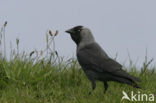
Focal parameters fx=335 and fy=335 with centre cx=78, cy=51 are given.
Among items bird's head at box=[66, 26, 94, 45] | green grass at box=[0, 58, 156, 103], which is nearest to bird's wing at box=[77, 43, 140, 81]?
bird's head at box=[66, 26, 94, 45]

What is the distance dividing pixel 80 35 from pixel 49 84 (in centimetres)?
118

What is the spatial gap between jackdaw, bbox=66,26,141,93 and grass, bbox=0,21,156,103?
0.31m

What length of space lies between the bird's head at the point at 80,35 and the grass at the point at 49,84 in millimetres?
601

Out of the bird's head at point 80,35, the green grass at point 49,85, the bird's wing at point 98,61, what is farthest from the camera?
the bird's head at point 80,35

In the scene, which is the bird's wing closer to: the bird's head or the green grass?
the bird's head

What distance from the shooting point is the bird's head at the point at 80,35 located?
656cm

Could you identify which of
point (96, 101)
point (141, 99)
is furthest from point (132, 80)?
point (96, 101)

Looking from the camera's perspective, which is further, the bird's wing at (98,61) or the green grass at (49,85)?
the bird's wing at (98,61)

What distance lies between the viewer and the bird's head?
6559 mm

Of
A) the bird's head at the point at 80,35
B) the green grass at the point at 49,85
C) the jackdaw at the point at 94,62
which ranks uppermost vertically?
the bird's head at the point at 80,35

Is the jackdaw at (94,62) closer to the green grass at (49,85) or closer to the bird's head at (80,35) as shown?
the bird's head at (80,35)

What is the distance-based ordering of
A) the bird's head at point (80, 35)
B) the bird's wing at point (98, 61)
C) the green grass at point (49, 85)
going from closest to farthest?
the green grass at point (49, 85), the bird's wing at point (98, 61), the bird's head at point (80, 35)

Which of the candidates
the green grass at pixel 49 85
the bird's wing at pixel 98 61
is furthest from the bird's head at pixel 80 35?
the green grass at pixel 49 85

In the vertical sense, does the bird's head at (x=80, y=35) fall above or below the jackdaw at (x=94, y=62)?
above
